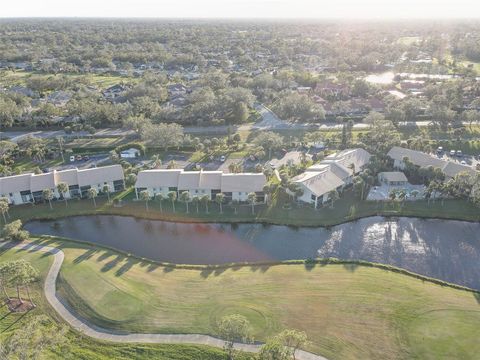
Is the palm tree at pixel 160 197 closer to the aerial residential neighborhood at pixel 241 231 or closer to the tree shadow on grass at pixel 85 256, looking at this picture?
the aerial residential neighborhood at pixel 241 231

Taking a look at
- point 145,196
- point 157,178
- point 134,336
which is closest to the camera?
point 134,336

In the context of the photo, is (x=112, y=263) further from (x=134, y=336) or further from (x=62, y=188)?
(x=62, y=188)

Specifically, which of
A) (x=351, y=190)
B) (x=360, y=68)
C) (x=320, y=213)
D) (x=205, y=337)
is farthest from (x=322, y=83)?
(x=205, y=337)

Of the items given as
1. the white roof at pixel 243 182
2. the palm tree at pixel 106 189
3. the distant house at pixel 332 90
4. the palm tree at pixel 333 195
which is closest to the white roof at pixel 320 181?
the palm tree at pixel 333 195

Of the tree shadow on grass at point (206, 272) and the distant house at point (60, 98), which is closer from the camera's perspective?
the tree shadow on grass at point (206, 272)

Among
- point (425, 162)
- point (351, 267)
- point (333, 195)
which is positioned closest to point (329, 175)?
point (333, 195)

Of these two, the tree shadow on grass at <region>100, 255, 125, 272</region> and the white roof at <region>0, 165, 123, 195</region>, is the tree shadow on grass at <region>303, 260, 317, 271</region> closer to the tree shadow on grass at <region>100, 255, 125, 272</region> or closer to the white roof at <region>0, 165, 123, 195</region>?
the tree shadow on grass at <region>100, 255, 125, 272</region>
